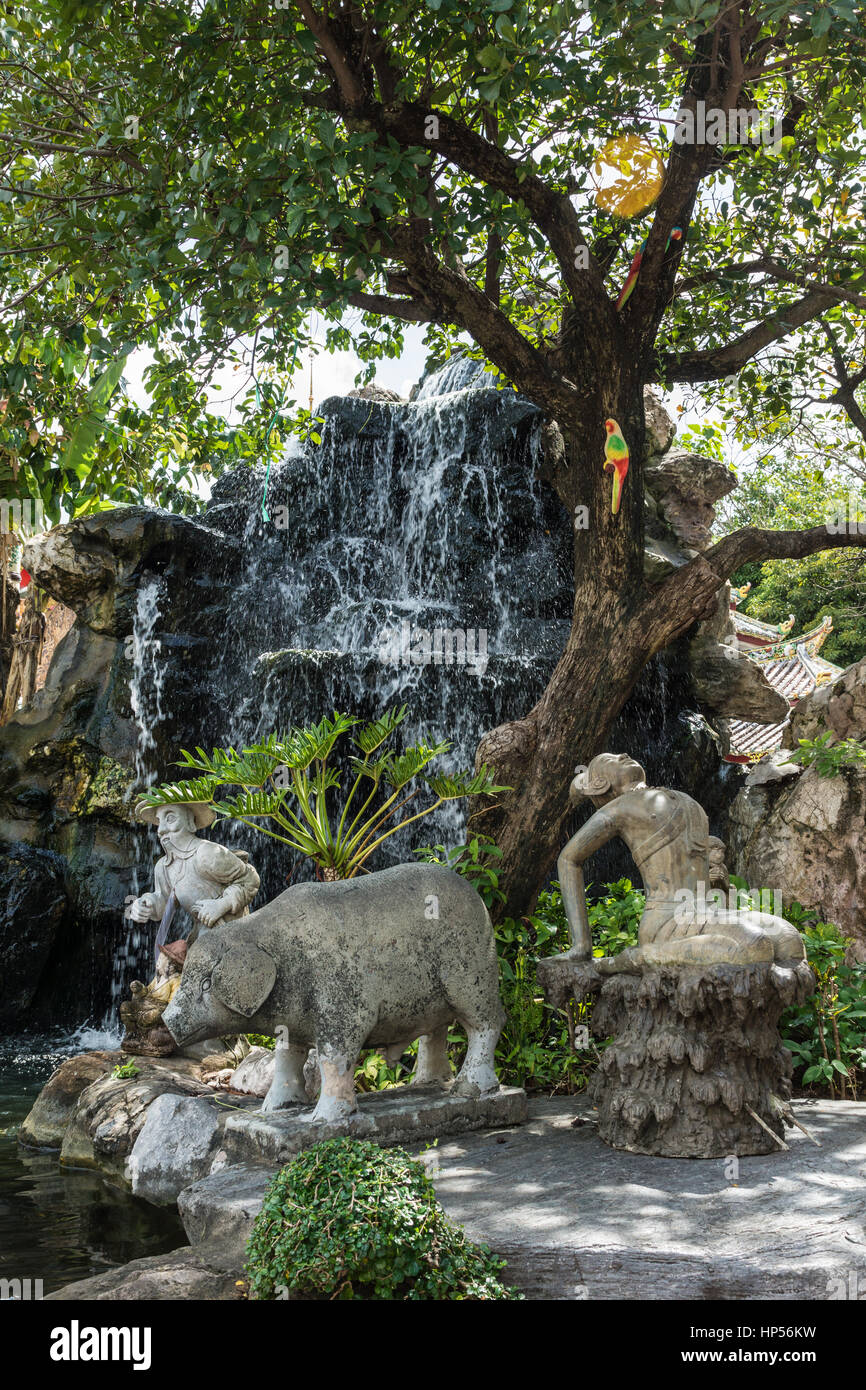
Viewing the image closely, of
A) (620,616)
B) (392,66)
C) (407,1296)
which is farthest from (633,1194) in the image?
(392,66)

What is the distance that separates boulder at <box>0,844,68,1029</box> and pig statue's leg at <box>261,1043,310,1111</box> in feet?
27.8

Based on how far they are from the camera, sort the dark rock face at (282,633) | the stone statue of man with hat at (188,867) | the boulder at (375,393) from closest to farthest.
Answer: the stone statue of man with hat at (188,867) → the dark rock face at (282,633) → the boulder at (375,393)

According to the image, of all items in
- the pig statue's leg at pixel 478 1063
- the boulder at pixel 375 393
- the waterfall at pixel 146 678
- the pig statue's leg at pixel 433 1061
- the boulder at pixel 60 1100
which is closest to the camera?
the pig statue's leg at pixel 478 1063

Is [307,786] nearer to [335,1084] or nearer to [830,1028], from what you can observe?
[335,1084]

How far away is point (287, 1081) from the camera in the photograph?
16.7 feet

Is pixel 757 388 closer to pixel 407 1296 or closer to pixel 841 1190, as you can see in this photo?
pixel 841 1190

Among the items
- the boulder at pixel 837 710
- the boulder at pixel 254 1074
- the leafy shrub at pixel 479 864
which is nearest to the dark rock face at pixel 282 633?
the boulder at pixel 837 710

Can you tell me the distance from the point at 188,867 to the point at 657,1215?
3.39 m

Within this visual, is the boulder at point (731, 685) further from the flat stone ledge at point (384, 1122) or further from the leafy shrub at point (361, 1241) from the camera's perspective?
the leafy shrub at point (361, 1241)

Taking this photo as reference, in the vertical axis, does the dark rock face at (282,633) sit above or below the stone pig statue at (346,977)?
above

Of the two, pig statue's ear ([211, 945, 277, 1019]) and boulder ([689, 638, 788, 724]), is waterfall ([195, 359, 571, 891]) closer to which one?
boulder ([689, 638, 788, 724])

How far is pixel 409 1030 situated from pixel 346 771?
6866 millimetres

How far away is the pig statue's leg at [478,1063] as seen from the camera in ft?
17.1

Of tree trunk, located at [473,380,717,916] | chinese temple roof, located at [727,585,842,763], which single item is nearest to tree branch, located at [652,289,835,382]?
tree trunk, located at [473,380,717,916]
